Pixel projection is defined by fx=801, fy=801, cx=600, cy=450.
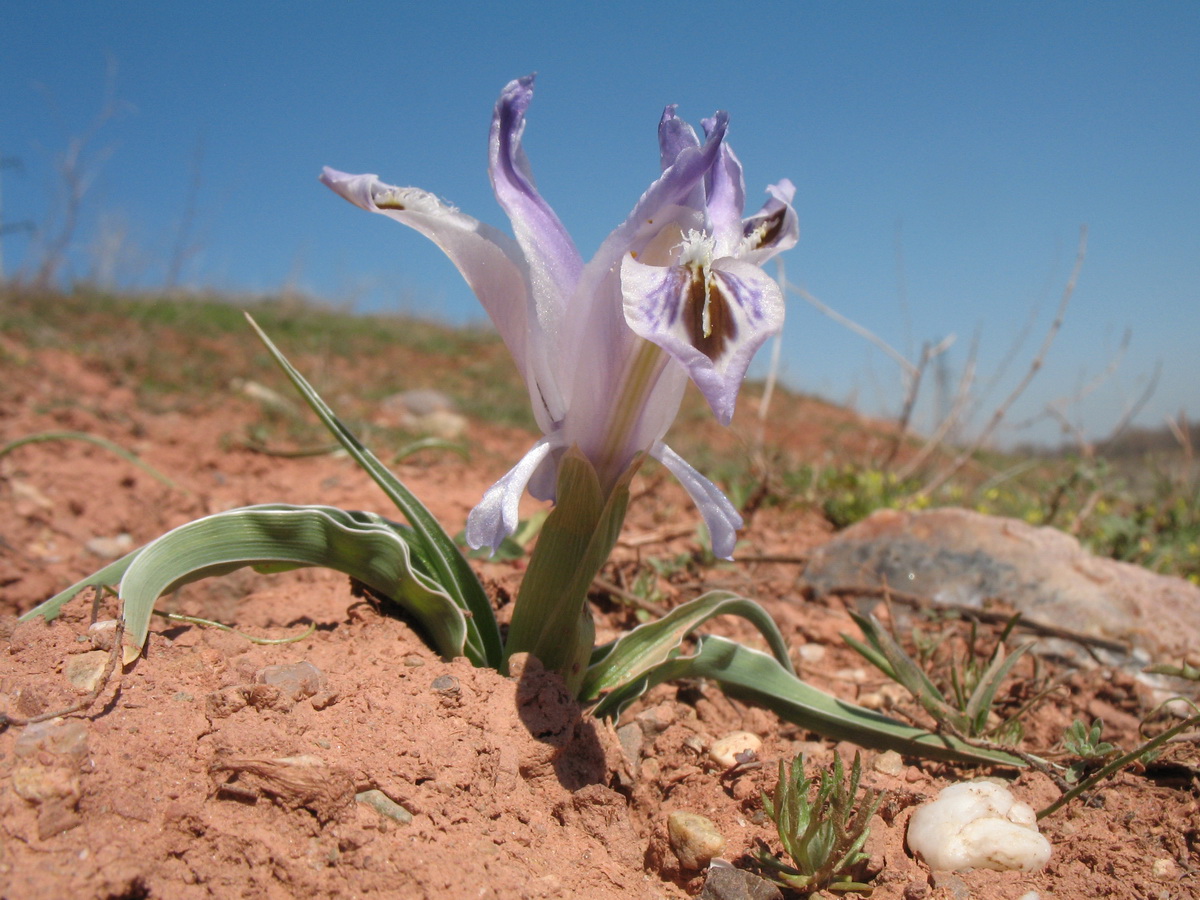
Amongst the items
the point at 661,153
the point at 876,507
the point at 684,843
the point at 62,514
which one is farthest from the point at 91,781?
the point at 876,507

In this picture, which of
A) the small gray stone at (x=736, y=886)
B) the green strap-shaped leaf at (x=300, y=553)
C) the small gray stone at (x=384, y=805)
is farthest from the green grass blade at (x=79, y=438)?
the small gray stone at (x=736, y=886)

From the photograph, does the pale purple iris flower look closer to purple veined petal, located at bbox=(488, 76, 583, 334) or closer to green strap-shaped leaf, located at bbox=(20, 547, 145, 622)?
purple veined petal, located at bbox=(488, 76, 583, 334)

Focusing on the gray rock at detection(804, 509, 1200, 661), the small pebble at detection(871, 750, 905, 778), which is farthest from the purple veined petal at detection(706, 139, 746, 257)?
the gray rock at detection(804, 509, 1200, 661)

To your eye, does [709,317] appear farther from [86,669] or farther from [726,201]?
[86,669]

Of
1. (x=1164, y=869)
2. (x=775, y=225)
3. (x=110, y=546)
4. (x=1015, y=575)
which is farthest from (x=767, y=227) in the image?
(x=110, y=546)

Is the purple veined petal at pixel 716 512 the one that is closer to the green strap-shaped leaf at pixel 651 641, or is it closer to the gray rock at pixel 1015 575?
the green strap-shaped leaf at pixel 651 641

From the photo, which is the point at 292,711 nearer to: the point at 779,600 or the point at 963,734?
the point at 963,734

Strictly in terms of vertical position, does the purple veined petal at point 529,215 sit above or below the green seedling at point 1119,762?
above

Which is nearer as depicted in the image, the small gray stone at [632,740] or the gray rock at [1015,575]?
the small gray stone at [632,740]
